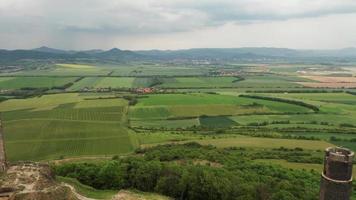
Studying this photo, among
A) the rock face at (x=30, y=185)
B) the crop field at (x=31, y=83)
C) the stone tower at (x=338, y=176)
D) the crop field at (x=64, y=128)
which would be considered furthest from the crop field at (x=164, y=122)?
the stone tower at (x=338, y=176)

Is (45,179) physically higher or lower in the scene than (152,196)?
higher

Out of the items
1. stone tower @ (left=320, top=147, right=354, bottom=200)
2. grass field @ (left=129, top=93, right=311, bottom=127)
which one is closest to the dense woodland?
stone tower @ (left=320, top=147, right=354, bottom=200)

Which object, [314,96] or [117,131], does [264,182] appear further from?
[314,96]

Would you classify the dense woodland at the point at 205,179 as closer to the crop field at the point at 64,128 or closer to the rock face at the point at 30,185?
the rock face at the point at 30,185

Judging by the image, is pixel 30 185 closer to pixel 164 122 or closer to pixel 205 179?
pixel 205 179

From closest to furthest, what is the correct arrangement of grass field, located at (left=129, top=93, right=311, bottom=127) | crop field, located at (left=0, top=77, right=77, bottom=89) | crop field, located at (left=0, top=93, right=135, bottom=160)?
crop field, located at (left=0, top=93, right=135, bottom=160)
grass field, located at (left=129, top=93, right=311, bottom=127)
crop field, located at (left=0, top=77, right=77, bottom=89)

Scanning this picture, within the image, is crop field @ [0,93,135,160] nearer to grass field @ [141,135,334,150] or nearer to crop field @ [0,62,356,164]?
crop field @ [0,62,356,164]

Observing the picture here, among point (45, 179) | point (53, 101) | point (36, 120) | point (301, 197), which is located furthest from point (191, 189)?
point (53, 101)
